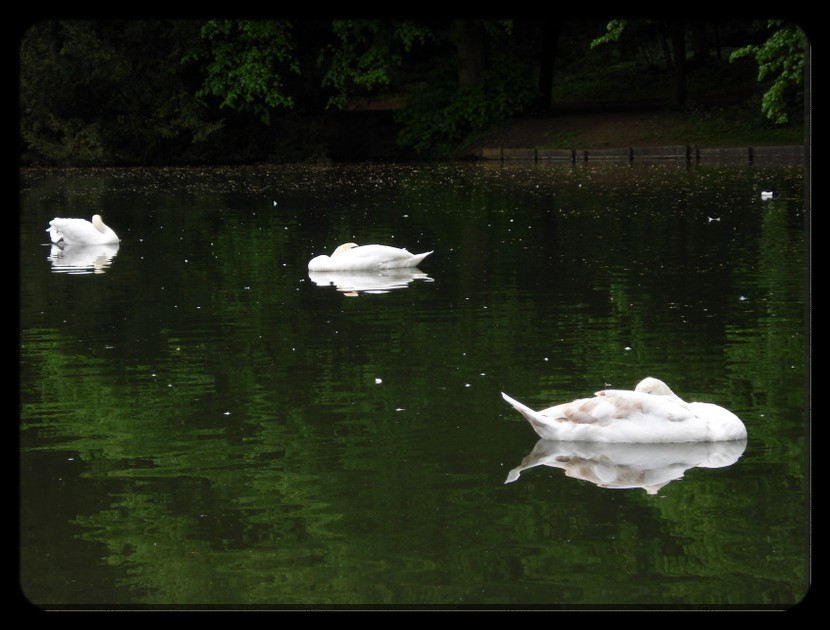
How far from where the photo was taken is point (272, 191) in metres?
30.3

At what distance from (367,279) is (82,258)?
180 inches

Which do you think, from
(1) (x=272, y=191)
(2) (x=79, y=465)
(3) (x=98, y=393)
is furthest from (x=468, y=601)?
(1) (x=272, y=191)

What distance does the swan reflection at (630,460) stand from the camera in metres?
7.48

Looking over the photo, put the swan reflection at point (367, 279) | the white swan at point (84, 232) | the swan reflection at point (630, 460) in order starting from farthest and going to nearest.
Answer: the white swan at point (84, 232) → the swan reflection at point (367, 279) → the swan reflection at point (630, 460)

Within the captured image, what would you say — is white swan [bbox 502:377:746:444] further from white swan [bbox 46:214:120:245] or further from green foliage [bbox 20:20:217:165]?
green foliage [bbox 20:20:217:165]

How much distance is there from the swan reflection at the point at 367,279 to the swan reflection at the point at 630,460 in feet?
22.2

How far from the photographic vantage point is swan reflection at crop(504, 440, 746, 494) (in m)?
7.48

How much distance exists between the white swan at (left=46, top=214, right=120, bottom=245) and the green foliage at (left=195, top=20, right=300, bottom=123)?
70.9 feet

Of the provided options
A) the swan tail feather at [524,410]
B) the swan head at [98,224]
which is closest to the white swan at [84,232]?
the swan head at [98,224]

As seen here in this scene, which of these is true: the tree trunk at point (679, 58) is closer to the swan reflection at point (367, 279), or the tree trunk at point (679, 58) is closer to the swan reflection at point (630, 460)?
the swan reflection at point (367, 279)

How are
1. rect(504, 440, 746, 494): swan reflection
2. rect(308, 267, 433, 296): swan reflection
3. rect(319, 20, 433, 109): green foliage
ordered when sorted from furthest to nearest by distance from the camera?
rect(319, 20, 433, 109): green foliage, rect(308, 267, 433, 296): swan reflection, rect(504, 440, 746, 494): swan reflection

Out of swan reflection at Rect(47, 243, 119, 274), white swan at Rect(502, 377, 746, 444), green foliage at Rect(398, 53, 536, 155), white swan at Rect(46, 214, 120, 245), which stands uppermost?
green foliage at Rect(398, 53, 536, 155)

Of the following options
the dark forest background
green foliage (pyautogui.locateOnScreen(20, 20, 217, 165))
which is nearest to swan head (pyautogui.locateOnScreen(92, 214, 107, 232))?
the dark forest background

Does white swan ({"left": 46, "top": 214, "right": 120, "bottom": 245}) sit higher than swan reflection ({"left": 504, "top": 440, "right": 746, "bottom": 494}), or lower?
higher
